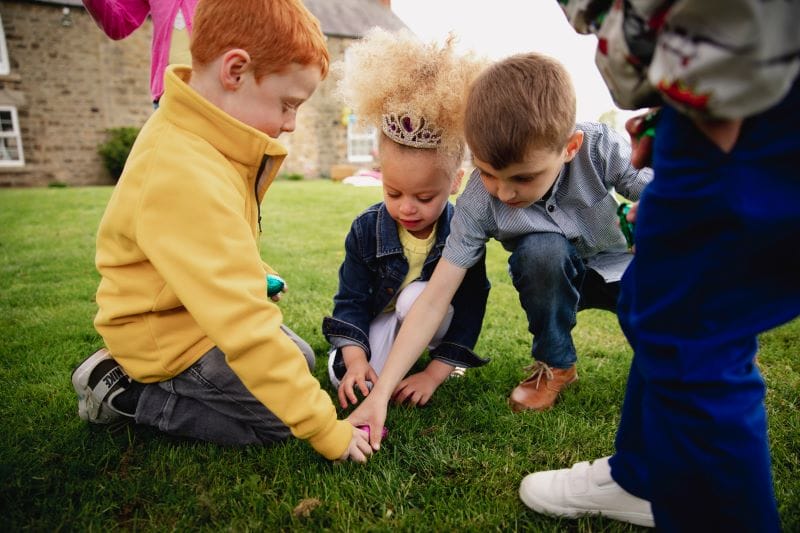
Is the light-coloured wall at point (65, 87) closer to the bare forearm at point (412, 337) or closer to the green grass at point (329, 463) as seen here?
the green grass at point (329, 463)

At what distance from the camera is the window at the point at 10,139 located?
52.7 feet

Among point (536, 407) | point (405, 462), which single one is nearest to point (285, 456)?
Result: point (405, 462)

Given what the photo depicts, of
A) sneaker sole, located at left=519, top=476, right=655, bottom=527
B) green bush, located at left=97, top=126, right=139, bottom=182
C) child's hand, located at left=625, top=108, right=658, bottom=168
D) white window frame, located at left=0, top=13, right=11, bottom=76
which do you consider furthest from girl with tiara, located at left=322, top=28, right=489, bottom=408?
white window frame, located at left=0, top=13, right=11, bottom=76

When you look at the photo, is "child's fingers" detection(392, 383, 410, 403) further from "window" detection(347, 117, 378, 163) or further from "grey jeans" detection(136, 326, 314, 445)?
"window" detection(347, 117, 378, 163)

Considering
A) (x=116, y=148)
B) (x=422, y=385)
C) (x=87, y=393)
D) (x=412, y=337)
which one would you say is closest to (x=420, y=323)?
(x=412, y=337)

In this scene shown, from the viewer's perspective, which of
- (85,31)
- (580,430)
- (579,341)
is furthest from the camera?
(85,31)

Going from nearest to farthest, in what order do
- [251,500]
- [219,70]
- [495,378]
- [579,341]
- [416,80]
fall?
[251,500] < [219,70] < [416,80] < [495,378] < [579,341]

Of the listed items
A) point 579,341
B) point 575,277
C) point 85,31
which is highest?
point 575,277

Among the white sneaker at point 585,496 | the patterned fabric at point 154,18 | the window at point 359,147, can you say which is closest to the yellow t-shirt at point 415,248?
the white sneaker at point 585,496

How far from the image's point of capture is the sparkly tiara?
216 cm

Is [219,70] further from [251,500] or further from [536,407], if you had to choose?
[536,407]

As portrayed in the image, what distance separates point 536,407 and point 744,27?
1.69 metres

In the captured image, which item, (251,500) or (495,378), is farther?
(495,378)

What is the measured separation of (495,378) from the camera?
8.27 ft
